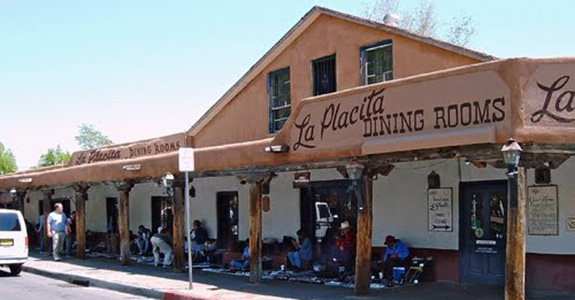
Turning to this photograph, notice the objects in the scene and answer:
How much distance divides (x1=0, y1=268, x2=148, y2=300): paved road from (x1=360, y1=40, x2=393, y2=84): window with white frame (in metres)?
7.15

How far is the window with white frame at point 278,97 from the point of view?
18.7 metres

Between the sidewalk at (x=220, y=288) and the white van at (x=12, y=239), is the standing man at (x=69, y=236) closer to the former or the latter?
the sidewalk at (x=220, y=288)

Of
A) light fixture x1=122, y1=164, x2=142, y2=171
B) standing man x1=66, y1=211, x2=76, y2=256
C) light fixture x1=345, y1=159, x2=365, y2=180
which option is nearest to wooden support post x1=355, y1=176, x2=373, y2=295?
light fixture x1=345, y1=159, x2=365, y2=180

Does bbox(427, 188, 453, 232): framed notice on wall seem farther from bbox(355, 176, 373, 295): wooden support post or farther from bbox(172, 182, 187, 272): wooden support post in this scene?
bbox(172, 182, 187, 272): wooden support post

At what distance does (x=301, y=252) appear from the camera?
16938 millimetres

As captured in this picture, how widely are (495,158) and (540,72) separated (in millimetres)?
1411

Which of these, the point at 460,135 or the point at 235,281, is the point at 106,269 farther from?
the point at 460,135

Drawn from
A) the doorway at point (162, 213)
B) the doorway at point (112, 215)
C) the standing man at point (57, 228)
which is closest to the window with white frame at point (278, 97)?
the doorway at point (162, 213)

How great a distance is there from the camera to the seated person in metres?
14.6

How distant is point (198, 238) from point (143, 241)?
3.51 metres

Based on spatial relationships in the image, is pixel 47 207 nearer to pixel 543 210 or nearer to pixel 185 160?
pixel 185 160

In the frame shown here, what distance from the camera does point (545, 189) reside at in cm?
1279

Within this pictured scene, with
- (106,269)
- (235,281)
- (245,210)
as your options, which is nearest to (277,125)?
(245,210)

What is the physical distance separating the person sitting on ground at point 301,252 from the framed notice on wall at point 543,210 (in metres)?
5.63
